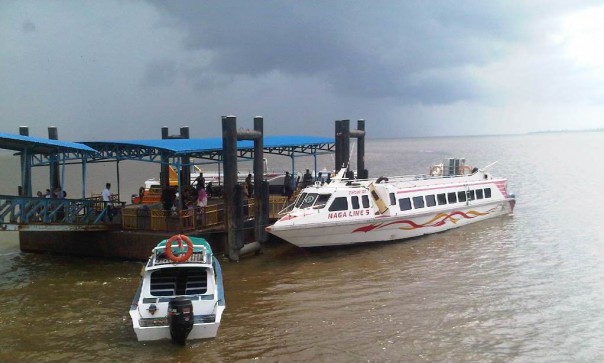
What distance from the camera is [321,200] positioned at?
1977 cm

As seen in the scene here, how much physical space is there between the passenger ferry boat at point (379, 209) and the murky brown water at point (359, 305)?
2.29ft

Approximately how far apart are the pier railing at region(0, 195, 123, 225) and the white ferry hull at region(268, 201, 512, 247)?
245 inches

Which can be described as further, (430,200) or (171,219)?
(430,200)

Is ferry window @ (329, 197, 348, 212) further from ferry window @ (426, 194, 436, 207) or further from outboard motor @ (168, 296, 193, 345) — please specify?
outboard motor @ (168, 296, 193, 345)

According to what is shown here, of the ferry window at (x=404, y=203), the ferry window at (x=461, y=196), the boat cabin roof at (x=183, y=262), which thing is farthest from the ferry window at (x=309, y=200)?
the ferry window at (x=461, y=196)

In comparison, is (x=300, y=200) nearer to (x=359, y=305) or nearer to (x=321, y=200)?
(x=321, y=200)

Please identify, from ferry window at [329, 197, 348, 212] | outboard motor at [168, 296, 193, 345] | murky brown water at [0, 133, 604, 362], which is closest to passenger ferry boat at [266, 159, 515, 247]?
ferry window at [329, 197, 348, 212]

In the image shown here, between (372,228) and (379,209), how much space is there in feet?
2.68

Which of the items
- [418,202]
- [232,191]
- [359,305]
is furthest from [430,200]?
[359,305]

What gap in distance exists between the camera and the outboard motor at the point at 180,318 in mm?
10923

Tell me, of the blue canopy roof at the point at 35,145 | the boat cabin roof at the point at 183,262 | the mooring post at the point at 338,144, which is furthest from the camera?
the mooring post at the point at 338,144

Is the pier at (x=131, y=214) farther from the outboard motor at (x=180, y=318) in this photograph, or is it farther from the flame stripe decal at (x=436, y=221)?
the outboard motor at (x=180, y=318)

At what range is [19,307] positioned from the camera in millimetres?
14398

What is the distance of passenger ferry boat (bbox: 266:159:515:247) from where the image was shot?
1911 centimetres
